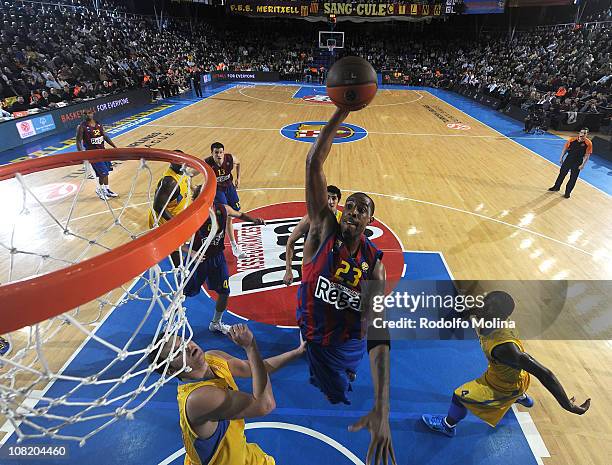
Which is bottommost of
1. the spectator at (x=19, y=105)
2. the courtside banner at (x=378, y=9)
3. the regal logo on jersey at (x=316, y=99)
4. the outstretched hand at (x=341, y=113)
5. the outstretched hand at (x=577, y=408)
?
the regal logo on jersey at (x=316, y=99)

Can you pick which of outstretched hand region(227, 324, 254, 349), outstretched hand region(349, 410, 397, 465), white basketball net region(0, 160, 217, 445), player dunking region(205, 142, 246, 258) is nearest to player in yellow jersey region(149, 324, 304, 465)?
outstretched hand region(227, 324, 254, 349)

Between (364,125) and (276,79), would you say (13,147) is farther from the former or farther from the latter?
(276,79)

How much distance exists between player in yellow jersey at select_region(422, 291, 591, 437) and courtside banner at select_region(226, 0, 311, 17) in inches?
1312

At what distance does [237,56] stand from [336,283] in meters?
35.2

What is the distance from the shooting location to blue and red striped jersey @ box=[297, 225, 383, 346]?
268cm

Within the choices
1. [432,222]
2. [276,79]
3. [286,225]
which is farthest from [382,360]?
[276,79]

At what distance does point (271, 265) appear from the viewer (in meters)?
5.75

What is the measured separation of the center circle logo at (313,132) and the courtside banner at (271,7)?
813 inches

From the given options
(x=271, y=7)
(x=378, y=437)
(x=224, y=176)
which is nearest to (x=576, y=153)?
(x=224, y=176)

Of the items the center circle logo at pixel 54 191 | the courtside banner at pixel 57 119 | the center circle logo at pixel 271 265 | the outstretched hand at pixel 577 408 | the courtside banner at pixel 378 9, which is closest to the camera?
the outstretched hand at pixel 577 408

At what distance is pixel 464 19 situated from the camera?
106 feet

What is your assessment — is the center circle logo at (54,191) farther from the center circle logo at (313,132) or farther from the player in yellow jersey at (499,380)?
the player in yellow jersey at (499,380)

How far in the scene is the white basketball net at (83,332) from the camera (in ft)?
6.20

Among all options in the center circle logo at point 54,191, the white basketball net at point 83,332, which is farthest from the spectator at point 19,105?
Answer: the center circle logo at point 54,191
